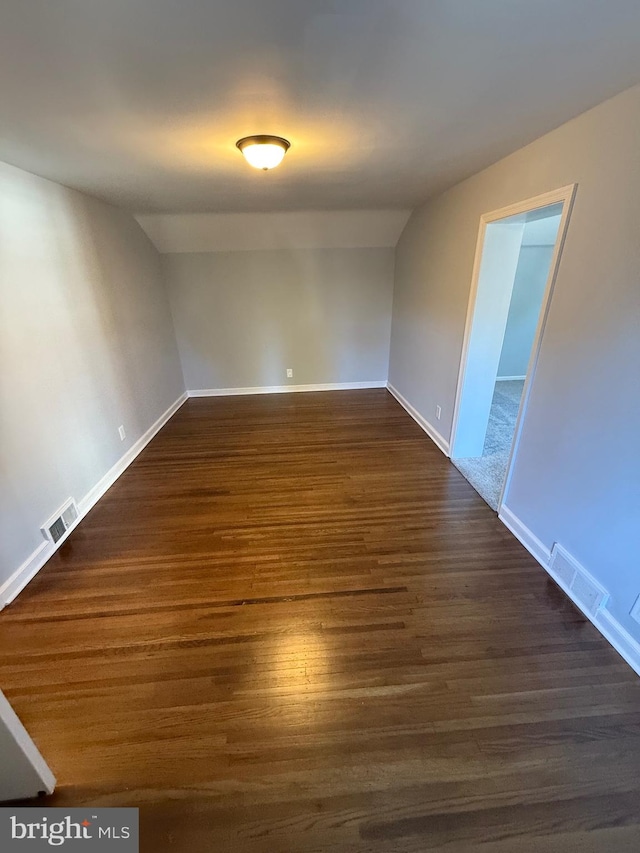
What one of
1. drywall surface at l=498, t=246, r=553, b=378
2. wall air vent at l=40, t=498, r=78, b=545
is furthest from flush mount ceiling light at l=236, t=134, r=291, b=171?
drywall surface at l=498, t=246, r=553, b=378

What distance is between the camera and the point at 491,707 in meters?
1.38

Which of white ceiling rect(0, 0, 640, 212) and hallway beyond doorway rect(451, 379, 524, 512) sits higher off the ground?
white ceiling rect(0, 0, 640, 212)

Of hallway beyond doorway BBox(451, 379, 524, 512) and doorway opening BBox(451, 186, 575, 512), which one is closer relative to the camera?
doorway opening BBox(451, 186, 575, 512)

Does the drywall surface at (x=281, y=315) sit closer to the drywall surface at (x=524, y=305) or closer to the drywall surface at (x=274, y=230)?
the drywall surface at (x=274, y=230)

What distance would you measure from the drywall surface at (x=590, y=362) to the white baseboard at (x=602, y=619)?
0.04 metres

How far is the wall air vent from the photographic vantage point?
7.17 ft

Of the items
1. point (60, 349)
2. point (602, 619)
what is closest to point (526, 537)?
point (602, 619)

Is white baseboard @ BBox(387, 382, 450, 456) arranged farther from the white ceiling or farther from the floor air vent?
the white ceiling

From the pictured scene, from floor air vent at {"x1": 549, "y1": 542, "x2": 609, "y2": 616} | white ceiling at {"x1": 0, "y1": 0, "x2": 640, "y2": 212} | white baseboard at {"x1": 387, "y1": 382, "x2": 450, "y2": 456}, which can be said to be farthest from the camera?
white baseboard at {"x1": 387, "y1": 382, "x2": 450, "y2": 456}

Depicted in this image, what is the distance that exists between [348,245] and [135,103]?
334 cm

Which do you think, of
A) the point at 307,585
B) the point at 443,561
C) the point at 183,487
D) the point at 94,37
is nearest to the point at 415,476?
the point at 443,561

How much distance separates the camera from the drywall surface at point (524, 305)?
5016 mm

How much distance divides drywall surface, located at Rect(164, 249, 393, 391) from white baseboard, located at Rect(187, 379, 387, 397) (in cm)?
6

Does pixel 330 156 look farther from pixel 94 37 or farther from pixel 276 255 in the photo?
pixel 276 255
